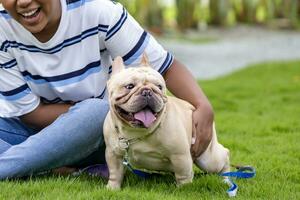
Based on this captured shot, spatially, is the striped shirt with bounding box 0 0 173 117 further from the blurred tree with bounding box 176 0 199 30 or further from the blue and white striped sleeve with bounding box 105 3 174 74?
the blurred tree with bounding box 176 0 199 30

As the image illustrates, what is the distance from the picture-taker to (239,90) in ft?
24.1

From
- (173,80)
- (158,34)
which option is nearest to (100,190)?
(173,80)

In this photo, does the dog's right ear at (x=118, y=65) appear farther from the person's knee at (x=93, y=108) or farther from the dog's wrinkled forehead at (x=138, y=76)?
the person's knee at (x=93, y=108)

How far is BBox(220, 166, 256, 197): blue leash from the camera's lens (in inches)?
120

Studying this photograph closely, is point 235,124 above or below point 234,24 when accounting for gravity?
above

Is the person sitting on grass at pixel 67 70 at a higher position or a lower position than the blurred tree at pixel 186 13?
higher

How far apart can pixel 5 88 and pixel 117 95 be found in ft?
2.48

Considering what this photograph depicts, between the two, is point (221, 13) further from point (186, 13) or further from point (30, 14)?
point (30, 14)

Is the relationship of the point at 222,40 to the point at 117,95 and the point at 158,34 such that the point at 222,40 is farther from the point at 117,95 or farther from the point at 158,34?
the point at 117,95

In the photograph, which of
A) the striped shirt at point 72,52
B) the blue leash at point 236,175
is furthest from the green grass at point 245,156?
the striped shirt at point 72,52

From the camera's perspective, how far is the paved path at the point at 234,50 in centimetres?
985

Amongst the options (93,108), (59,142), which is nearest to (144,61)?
(93,108)

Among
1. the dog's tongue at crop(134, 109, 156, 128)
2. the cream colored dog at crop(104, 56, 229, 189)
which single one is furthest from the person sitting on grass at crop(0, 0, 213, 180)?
the dog's tongue at crop(134, 109, 156, 128)

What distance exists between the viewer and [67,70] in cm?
332
